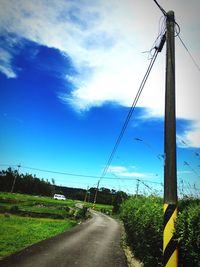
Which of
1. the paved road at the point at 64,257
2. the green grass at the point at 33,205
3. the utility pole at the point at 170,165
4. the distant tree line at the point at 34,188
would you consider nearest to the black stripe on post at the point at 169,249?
the utility pole at the point at 170,165

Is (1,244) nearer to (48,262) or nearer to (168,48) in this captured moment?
(48,262)

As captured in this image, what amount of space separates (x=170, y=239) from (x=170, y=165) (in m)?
1.47

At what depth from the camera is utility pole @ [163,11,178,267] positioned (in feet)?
16.7

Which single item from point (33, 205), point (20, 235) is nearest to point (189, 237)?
point (20, 235)

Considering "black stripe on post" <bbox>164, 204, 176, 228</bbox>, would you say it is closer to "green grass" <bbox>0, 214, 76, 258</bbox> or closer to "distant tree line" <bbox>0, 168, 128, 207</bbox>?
"green grass" <bbox>0, 214, 76, 258</bbox>

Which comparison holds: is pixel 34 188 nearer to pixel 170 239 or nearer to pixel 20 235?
pixel 20 235

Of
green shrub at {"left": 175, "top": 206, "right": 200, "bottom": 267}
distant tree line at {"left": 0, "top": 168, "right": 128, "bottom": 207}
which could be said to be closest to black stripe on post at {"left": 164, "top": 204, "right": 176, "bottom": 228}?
green shrub at {"left": 175, "top": 206, "right": 200, "bottom": 267}

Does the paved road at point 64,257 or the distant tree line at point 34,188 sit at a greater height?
the distant tree line at point 34,188

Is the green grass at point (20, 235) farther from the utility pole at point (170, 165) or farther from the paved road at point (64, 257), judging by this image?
the utility pole at point (170, 165)

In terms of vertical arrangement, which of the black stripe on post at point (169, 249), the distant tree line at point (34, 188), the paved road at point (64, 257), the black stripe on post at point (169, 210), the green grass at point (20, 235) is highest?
the distant tree line at point (34, 188)

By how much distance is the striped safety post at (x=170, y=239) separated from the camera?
497 centimetres

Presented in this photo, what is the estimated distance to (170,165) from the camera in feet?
17.7

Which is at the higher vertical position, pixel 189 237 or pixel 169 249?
pixel 189 237

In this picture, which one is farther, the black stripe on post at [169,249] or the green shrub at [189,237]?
the black stripe on post at [169,249]
